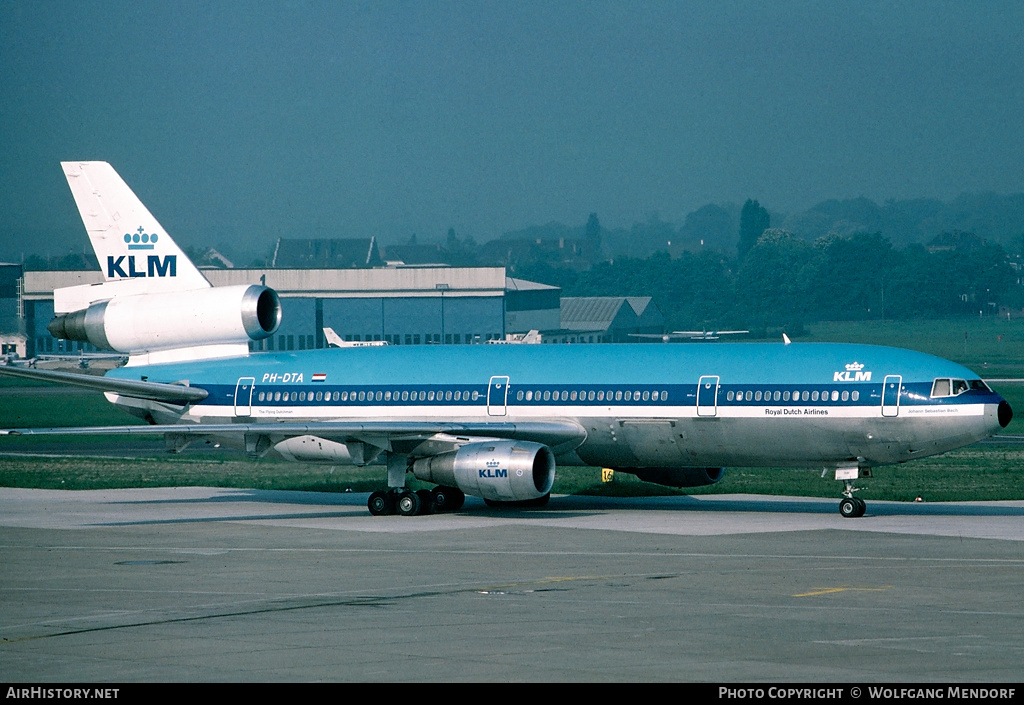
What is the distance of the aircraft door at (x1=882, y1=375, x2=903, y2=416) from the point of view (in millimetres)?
36125

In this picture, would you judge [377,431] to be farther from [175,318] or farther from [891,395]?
[891,395]

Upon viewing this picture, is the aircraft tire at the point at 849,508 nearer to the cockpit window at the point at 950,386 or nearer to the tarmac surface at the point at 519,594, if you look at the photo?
the tarmac surface at the point at 519,594

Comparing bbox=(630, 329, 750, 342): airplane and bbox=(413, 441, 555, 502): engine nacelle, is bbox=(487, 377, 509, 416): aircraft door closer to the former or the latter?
bbox=(413, 441, 555, 502): engine nacelle

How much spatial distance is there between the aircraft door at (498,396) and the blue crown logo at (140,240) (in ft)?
38.0

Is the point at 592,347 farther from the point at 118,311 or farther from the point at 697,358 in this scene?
the point at 118,311

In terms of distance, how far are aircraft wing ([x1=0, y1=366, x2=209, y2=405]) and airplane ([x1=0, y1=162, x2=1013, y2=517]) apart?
0.07 metres

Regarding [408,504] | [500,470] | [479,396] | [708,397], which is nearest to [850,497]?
[708,397]

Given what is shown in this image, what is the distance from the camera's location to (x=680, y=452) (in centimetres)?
3859

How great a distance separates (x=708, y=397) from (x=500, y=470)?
5865mm

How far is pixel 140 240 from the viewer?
4341cm

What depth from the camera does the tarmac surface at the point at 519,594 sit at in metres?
18.3
